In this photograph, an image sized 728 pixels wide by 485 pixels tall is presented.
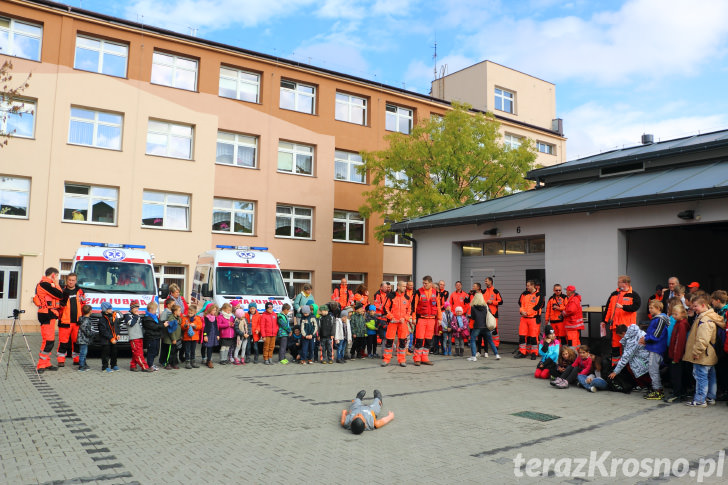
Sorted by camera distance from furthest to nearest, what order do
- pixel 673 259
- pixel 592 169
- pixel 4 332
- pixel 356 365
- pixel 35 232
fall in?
1. pixel 35 232
2. pixel 4 332
3. pixel 592 169
4. pixel 673 259
5. pixel 356 365

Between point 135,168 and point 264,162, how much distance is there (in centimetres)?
575

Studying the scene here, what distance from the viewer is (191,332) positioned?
39.4 feet

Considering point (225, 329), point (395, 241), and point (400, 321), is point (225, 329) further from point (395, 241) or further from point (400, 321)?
point (395, 241)

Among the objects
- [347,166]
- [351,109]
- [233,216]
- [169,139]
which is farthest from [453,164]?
[169,139]

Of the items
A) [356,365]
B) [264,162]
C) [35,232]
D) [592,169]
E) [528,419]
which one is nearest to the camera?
[528,419]

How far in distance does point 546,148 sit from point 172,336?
3621 cm

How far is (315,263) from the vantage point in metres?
27.9

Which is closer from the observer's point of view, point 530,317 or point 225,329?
point 225,329

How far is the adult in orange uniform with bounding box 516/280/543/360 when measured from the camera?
563 inches

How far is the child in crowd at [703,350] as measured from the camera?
8.34 metres

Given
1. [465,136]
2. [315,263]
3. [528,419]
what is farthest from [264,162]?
[528,419]

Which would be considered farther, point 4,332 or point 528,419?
point 4,332

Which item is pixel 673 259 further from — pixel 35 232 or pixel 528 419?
pixel 35 232

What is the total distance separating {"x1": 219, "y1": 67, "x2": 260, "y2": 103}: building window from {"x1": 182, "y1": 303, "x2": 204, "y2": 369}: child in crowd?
16.7 m
